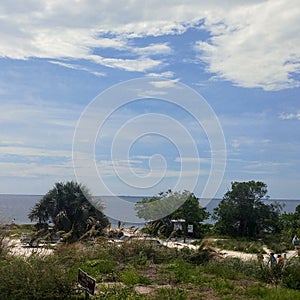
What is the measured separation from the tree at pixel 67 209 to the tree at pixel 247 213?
16105 millimetres

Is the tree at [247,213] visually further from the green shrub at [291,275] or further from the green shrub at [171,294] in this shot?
the green shrub at [171,294]

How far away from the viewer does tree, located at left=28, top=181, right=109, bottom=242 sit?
97.5 feet

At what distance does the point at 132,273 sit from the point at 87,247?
13.0ft

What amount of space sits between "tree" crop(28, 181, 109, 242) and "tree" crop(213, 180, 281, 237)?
1611 centimetres

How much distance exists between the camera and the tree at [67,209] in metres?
29.7

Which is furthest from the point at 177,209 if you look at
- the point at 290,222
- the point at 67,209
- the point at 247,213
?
the point at 67,209

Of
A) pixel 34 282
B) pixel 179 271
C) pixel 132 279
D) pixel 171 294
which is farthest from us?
pixel 179 271

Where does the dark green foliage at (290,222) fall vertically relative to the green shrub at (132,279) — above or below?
above

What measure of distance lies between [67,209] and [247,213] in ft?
61.8

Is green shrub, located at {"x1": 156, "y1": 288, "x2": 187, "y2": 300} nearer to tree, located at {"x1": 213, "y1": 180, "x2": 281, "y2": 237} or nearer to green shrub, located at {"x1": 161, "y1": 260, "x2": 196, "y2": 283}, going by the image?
green shrub, located at {"x1": 161, "y1": 260, "x2": 196, "y2": 283}

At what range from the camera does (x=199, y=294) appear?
10.1 m

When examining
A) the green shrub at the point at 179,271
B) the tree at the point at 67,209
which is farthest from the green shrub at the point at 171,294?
the tree at the point at 67,209

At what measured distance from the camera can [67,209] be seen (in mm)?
30797

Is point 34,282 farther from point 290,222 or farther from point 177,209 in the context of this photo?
point 290,222
